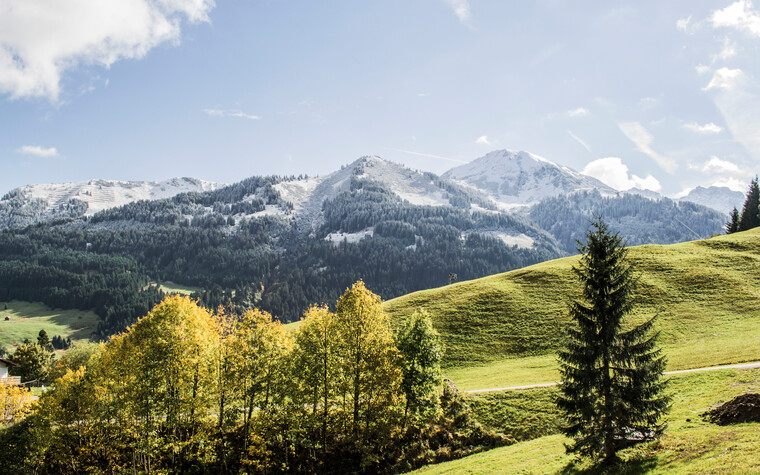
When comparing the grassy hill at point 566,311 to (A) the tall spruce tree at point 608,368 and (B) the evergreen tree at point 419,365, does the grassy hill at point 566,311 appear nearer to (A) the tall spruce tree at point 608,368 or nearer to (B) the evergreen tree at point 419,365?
(B) the evergreen tree at point 419,365

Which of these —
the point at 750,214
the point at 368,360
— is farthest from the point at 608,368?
the point at 750,214

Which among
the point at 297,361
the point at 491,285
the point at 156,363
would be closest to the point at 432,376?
the point at 297,361

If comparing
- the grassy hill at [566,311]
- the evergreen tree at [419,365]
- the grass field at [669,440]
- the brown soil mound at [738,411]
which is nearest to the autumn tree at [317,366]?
the evergreen tree at [419,365]

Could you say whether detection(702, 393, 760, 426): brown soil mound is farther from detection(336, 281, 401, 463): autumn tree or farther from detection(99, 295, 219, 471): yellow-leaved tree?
detection(99, 295, 219, 471): yellow-leaved tree

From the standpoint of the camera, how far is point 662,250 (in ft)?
310

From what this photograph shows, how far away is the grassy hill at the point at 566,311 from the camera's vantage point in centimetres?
5403

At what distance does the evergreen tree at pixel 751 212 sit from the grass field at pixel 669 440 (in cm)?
13482

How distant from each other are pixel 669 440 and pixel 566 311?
52.6m

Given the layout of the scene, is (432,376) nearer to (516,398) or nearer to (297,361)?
(516,398)

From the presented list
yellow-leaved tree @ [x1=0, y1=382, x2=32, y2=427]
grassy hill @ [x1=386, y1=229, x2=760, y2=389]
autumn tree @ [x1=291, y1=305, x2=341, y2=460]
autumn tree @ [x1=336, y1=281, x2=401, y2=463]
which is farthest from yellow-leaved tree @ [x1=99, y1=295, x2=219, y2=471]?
grassy hill @ [x1=386, y1=229, x2=760, y2=389]

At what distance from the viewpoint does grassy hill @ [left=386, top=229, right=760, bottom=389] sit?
54.0 m

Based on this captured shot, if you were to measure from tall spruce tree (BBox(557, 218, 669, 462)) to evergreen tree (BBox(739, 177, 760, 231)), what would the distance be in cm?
15047

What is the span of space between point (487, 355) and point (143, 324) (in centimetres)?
4882

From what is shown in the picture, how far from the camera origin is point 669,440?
25.2m
